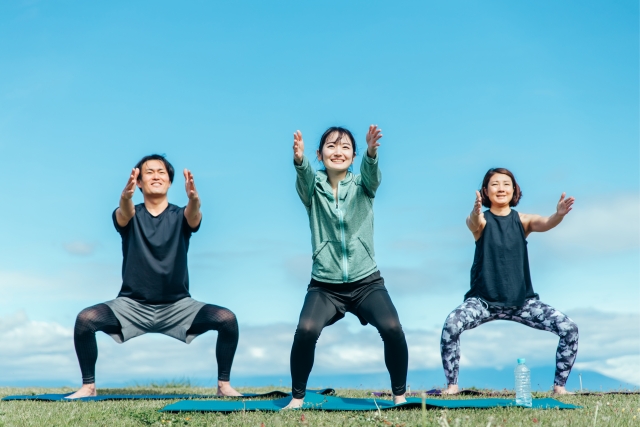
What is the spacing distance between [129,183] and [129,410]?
2867 mm

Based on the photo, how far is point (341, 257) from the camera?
6422 mm

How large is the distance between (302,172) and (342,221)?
1.95ft

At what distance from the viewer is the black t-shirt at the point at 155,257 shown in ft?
27.7

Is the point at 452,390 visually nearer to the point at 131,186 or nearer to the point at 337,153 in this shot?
the point at 337,153

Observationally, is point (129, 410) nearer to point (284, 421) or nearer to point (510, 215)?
point (284, 421)

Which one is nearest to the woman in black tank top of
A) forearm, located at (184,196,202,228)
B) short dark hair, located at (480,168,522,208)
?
short dark hair, located at (480,168,522,208)

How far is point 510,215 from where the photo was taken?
898 cm

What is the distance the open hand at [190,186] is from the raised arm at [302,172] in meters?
1.90

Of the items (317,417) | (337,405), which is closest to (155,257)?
(337,405)

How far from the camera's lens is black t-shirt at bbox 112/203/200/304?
8453 millimetres

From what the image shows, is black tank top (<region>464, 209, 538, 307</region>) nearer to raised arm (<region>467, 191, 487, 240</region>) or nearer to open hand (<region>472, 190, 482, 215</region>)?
raised arm (<region>467, 191, 487, 240</region>)

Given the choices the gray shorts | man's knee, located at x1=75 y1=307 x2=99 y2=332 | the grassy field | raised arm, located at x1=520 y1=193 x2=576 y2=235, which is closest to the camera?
the grassy field

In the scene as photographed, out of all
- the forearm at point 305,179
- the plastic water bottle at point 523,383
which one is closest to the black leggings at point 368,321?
the forearm at point 305,179

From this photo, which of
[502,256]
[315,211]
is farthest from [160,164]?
[502,256]
